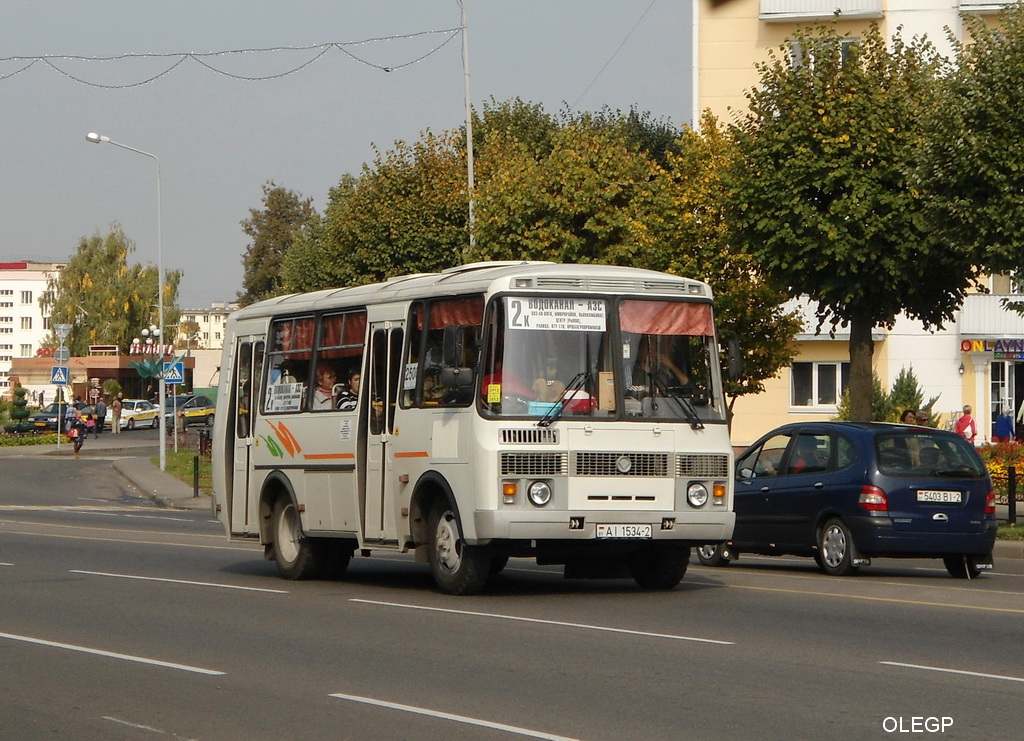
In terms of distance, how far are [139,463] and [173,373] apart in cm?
664

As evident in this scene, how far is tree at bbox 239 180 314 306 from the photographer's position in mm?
111500

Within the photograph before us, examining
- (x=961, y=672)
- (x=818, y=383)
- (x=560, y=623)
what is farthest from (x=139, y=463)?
(x=961, y=672)

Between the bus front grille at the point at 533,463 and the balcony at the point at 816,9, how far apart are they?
35.3m

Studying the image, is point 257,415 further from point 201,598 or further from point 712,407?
point 712,407

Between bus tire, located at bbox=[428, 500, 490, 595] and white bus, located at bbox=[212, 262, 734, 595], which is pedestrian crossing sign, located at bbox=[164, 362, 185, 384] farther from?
bus tire, located at bbox=[428, 500, 490, 595]

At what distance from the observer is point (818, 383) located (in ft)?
158

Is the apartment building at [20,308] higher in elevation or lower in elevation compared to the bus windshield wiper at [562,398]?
higher

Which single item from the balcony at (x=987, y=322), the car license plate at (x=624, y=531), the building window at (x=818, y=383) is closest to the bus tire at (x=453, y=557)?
the car license plate at (x=624, y=531)

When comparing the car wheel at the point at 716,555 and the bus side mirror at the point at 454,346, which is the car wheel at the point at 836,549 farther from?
the bus side mirror at the point at 454,346

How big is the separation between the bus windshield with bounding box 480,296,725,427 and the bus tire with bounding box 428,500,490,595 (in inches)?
48.9

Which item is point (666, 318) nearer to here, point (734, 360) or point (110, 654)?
point (734, 360)

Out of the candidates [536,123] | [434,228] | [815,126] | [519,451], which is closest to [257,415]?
[519,451]

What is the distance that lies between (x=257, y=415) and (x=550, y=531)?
17.5 ft

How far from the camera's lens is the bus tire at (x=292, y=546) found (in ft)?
55.0
